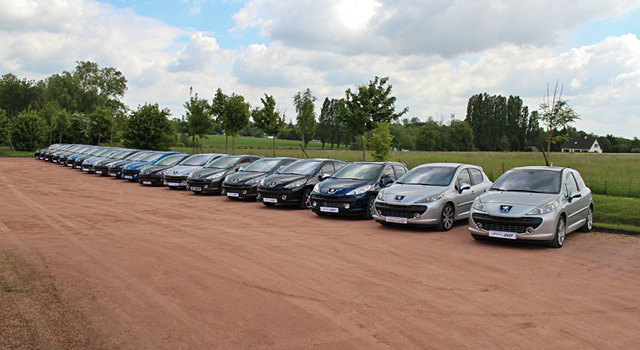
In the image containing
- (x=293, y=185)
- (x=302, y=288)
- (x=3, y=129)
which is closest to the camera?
(x=302, y=288)

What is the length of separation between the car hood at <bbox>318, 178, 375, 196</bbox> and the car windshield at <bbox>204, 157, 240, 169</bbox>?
683cm

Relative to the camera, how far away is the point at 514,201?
9.40 m

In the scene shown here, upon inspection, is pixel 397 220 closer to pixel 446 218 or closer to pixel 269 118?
pixel 446 218

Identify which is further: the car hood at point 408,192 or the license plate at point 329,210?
the license plate at point 329,210

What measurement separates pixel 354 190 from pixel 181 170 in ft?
33.4

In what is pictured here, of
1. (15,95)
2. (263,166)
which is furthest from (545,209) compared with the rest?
(15,95)

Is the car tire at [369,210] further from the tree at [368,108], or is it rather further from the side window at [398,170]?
the tree at [368,108]

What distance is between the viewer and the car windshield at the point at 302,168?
15.5m

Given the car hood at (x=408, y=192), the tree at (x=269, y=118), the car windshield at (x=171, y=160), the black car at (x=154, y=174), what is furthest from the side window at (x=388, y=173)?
the tree at (x=269, y=118)

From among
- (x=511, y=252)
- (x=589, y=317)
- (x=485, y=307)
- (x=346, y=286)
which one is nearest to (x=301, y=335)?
(x=346, y=286)

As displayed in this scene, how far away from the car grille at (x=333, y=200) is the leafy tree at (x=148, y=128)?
118 ft

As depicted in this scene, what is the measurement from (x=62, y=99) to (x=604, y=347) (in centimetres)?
9445

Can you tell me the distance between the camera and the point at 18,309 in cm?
507

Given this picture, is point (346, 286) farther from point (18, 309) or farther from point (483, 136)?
point (483, 136)
